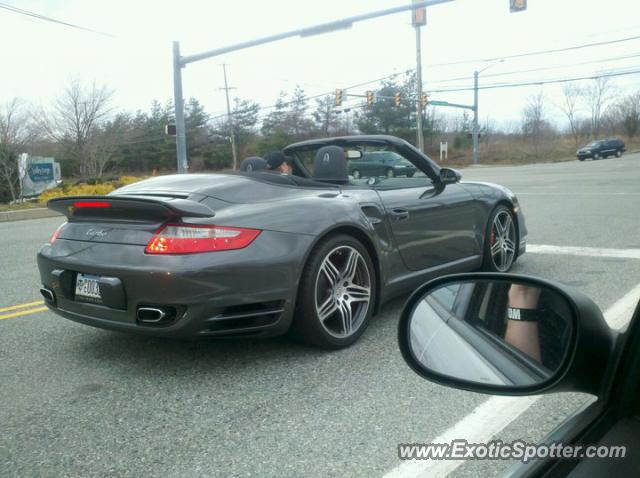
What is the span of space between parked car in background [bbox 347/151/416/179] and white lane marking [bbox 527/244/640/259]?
2.72 meters

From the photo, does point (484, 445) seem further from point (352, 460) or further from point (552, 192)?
point (552, 192)

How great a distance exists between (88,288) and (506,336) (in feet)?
8.34

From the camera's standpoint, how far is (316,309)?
3.40 meters

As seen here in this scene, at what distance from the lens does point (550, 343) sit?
1.29 m

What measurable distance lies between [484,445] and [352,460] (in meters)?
0.56

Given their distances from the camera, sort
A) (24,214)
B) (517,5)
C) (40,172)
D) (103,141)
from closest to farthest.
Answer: (24,214)
(517,5)
(40,172)
(103,141)

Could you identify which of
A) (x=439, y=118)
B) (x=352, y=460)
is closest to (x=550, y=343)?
(x=352, y=460)

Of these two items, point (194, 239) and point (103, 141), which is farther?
point (103, 141)

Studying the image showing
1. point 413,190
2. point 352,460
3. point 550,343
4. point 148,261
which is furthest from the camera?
point 413,190

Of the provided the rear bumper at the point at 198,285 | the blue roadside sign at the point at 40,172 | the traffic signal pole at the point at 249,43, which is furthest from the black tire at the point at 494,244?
the blue roadside sign at the point at 40,172

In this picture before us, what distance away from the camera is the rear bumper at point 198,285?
3000mm

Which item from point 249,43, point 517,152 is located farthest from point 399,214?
point 517,152

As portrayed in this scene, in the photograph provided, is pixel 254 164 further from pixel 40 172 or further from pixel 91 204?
pixel 40 172

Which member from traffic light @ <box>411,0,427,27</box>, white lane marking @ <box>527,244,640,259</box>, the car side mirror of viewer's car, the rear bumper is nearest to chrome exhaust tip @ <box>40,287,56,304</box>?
the rear bumper
